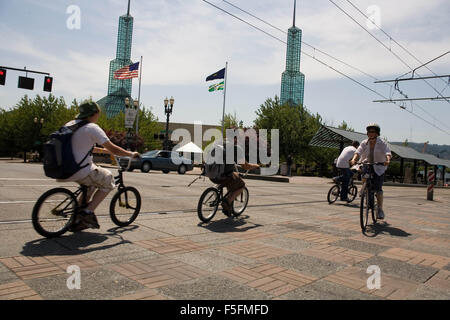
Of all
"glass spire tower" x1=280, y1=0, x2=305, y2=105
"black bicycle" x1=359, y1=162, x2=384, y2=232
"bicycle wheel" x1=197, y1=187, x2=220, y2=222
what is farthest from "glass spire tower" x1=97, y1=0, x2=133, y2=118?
"black bicycle" x1=359, y1=162, x2=384, y2=232

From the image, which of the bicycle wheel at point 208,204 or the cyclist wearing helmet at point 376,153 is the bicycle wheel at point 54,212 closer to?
the bicycle wheel at point 208,204

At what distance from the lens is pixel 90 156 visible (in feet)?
14.0

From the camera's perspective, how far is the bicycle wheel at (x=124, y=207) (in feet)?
16.3

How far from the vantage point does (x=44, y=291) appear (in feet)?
8.54

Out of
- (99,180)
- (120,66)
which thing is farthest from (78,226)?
(120,66)

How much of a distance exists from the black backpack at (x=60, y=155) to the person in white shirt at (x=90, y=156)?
70 mm

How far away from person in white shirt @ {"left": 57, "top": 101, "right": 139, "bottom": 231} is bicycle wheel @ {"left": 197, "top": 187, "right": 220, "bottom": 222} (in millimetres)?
1634

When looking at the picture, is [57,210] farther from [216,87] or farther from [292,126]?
[292,126]

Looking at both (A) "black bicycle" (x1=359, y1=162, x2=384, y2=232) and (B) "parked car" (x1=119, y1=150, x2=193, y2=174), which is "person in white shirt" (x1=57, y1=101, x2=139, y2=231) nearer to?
(A) "black bicycle" (x1=359, y1=162, x2=384, y2=232)

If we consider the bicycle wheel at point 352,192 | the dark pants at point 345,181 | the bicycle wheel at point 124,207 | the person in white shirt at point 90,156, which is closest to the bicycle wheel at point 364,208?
the bicycle wheel at point 124,207

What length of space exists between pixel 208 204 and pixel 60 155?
8.88 feet

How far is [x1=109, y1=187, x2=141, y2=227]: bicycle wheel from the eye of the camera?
4953 millimetres

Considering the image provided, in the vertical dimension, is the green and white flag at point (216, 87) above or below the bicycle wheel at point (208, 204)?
above
